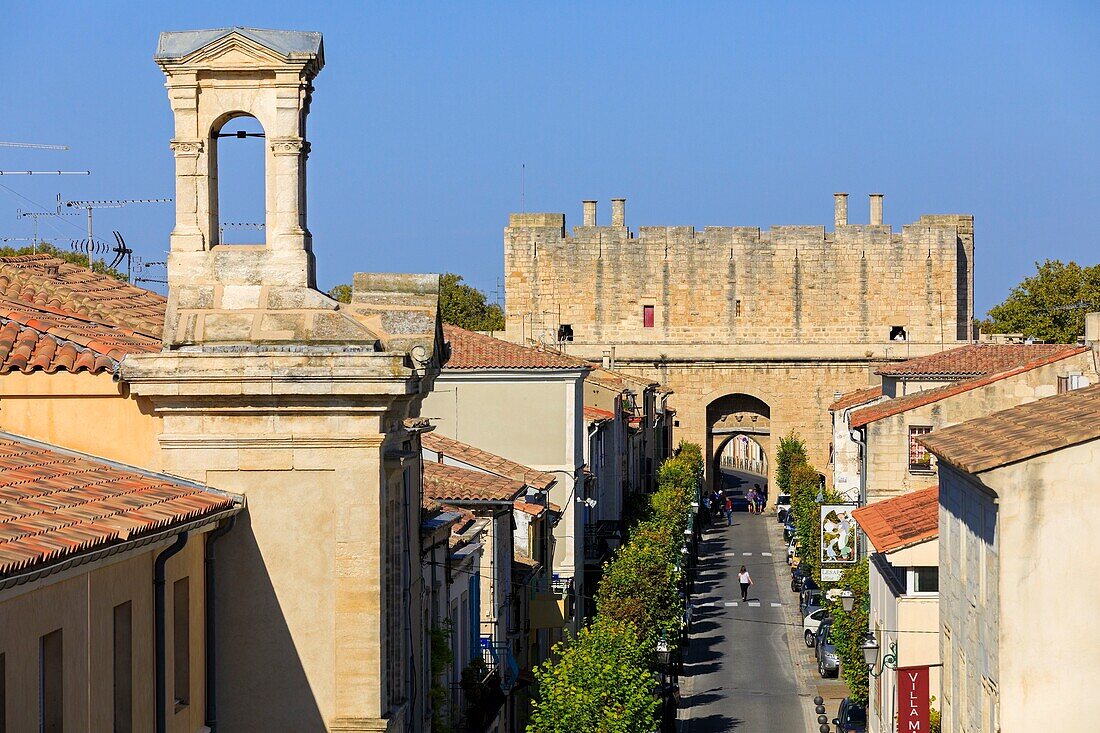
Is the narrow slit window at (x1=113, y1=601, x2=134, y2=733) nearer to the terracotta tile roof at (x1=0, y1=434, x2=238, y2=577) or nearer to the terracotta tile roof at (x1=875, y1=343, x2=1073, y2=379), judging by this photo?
the terracotta tile roof at (x1=0, y1=434, x2=238, y2=577)

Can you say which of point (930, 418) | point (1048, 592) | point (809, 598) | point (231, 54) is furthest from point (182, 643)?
point (809, 598)

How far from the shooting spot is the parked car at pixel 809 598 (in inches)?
1598

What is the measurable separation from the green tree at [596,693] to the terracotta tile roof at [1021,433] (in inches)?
268

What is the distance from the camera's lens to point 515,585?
2628 centimetres

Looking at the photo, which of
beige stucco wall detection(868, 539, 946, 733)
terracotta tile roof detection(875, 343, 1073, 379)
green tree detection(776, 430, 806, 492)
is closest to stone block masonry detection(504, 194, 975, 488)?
green tree detection(776, 430, 806, 492)

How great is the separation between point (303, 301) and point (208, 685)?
2385mm

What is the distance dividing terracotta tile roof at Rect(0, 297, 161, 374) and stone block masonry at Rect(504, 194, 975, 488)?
6413cm

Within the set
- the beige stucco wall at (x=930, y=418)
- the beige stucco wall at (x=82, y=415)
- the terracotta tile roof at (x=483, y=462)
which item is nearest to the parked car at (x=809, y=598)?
the beige stucco wall at (x=930, y=418)

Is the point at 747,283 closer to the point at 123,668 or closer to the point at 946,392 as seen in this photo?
the point at 946,392

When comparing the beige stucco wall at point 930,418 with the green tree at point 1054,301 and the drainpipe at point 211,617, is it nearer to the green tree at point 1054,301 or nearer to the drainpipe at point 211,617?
the drainpipe at point 211,617

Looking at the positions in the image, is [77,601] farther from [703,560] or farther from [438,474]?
[703,560]

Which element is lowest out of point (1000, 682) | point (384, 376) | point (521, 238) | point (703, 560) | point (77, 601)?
point (703, 560)

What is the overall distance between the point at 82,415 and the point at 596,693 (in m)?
13.4

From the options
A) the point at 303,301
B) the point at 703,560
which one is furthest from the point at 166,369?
the point at 703,560
